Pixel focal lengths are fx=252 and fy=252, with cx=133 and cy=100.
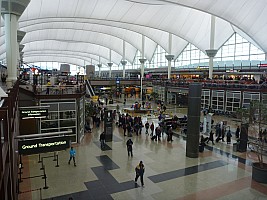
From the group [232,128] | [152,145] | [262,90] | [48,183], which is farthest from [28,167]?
[262,90]

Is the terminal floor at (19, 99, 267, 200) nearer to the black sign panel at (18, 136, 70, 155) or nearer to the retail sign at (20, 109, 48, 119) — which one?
the retail sign at (20, 109, 48, 119)

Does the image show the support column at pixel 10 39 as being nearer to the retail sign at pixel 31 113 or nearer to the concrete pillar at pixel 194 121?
the retail sign at pixel 31 113

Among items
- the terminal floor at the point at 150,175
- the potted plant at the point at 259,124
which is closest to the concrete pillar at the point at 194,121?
the terminal floor at the point at 150,175

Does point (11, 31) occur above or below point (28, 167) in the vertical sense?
above

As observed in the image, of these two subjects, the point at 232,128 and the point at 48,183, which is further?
the point at 232,128

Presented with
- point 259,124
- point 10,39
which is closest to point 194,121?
point 259,124

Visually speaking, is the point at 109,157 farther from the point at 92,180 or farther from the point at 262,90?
the point at 262,90

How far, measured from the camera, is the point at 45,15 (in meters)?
37.9

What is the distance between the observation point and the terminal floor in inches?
418

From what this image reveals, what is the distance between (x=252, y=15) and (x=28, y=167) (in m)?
35.4

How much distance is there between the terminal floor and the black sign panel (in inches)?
138

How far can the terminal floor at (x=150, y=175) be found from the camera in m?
10.6

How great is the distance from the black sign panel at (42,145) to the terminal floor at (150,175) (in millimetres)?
3506

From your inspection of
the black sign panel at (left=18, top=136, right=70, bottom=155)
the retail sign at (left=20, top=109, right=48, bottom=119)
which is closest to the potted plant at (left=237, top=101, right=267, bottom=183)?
the black sign panel at (left=18, top=136, right=70, bottom=155)
